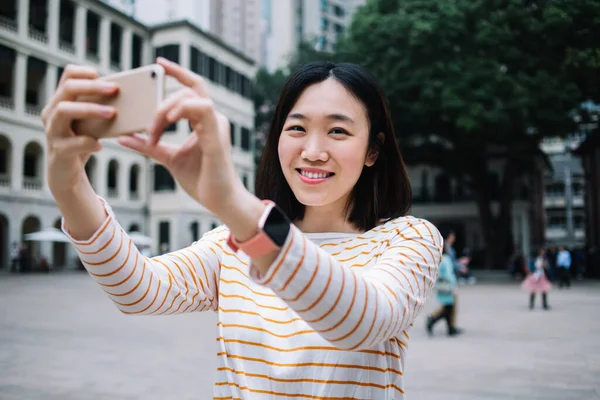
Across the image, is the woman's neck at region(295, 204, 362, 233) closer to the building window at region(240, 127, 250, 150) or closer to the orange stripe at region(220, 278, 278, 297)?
the orange stripe at region(220, 278, 278, 297)

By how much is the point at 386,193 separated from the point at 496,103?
1829 cm

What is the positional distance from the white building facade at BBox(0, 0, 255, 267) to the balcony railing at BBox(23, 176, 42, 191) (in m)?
0.04

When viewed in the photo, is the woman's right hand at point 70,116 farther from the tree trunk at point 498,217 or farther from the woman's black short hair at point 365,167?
the tree trunk at point 498,217

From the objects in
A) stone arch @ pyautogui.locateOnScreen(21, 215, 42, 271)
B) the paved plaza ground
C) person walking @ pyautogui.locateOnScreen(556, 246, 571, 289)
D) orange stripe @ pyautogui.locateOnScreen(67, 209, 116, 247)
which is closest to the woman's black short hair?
orange stripe @ pyautogui.locateOnScreen(67, 209, 116, 247)

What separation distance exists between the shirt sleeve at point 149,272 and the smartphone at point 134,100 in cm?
36

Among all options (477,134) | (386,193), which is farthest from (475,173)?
(386,193)

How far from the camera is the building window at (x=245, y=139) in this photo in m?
36.1

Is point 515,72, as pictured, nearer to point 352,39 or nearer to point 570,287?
point 352,39

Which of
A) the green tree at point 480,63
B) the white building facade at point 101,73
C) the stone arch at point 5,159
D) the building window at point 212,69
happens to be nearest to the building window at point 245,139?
the white building facade at point 101,73

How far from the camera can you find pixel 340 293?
1.00 meters

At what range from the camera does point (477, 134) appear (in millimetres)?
21391

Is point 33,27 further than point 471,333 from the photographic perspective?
Yes

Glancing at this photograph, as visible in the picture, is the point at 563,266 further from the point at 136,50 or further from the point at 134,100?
the point at 136,50

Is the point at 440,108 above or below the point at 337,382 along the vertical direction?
above
